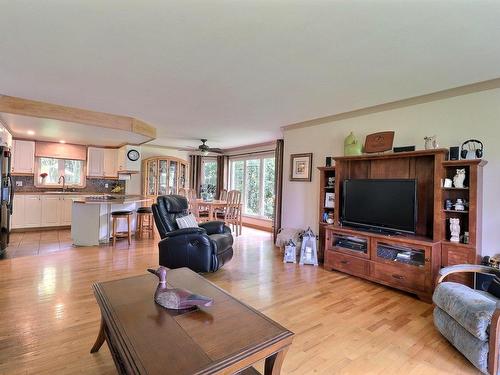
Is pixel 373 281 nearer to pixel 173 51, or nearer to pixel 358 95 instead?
pixel 358 95

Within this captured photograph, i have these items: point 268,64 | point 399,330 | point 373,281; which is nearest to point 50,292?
point 268,64

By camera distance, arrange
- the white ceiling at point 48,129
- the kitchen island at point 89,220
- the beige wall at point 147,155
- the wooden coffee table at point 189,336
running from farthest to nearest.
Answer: the beige wall at point 147,155 → the kitchen island at point 89,220 → the white ceiling at point 48,129 → the wooden coffee table at point 189,336

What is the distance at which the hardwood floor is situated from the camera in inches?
70.6

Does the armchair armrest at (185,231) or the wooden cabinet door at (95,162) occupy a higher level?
the wooden cabinet door at (95,162)

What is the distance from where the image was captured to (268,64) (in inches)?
97.9

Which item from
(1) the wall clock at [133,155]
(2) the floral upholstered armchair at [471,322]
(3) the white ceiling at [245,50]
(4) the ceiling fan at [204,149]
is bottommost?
(2) the floral upholstered armchair at [471,322]

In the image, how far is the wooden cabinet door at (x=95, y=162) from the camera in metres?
6.82

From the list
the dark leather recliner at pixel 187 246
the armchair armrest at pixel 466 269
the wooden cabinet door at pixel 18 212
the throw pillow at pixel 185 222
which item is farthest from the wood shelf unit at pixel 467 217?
the wooden cabinet door at pixel 18 212

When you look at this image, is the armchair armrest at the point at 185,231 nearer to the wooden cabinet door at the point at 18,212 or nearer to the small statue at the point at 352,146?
the small statue at the point at 352,146

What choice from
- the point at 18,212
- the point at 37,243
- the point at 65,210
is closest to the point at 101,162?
the point at 65,210

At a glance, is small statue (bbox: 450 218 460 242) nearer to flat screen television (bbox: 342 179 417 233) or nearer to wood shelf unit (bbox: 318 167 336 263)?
flat screen television (bbox: 342 179 417 233)

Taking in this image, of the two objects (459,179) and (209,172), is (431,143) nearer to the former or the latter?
(459,179)

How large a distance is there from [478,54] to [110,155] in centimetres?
733

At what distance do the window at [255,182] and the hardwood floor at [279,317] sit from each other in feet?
10.6
